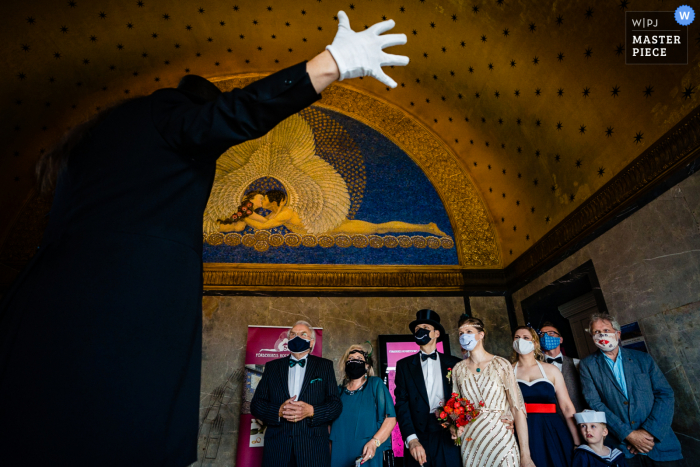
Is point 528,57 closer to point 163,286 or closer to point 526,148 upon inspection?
point 526,148

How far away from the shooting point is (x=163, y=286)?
38.9 inches

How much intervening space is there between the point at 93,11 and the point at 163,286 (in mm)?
7654

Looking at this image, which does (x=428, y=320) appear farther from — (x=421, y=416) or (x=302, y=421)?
(x=302, y=421)

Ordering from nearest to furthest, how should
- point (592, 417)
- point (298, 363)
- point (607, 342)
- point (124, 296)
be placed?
1. point (124, 296)
2. point (592, 417)
3. point (607, 342)
4. point (298, 363)

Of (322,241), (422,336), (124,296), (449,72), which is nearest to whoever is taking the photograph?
(124,296)

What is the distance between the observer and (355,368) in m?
4.58

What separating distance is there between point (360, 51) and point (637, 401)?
4.30 m

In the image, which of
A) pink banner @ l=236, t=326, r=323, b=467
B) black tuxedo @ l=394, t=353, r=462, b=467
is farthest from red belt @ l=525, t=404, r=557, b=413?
pink banner @ l=236, t=326, r=323, b=467

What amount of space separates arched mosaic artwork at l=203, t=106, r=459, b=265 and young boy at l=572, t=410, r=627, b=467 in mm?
4525

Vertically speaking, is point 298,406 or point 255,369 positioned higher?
point 255,369

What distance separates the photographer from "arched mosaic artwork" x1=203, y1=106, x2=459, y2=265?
8.00 meters

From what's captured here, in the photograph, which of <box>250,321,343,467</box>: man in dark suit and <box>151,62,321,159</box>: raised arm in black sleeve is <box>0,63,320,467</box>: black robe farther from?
<box>250,321,343,467</box>: man in dark suit

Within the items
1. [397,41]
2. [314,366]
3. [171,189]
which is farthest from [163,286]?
[314,366]

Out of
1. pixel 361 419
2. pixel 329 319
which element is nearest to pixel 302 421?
pixel 361 419
